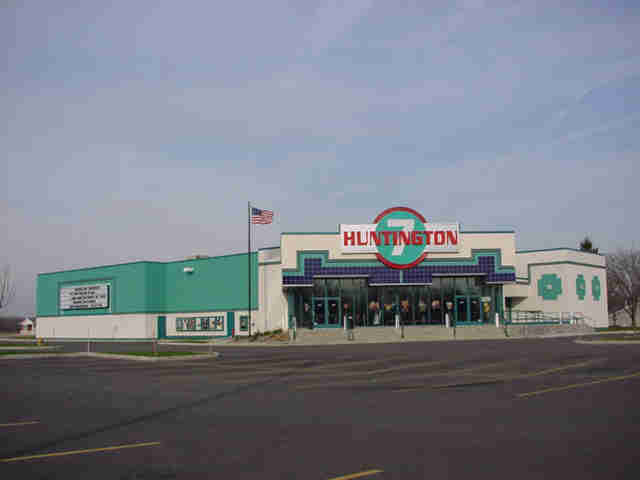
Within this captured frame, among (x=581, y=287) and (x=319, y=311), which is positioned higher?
(x=581, y=287)

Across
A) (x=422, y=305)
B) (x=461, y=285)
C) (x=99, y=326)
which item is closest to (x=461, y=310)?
(x=461, y=285)

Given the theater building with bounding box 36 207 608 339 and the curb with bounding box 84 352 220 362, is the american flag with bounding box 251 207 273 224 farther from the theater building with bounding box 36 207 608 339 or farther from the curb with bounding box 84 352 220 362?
the curb with bounding box 84 352 220 362

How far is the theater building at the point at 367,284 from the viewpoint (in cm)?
5350

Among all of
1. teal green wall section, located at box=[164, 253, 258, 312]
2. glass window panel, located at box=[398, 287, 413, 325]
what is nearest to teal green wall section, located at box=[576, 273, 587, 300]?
glass window panel, located at box=[398, 287, 413, 325]

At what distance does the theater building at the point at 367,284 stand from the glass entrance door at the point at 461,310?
0.29 feet

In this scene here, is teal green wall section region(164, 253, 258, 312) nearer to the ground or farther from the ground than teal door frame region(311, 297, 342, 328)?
farther from the ground

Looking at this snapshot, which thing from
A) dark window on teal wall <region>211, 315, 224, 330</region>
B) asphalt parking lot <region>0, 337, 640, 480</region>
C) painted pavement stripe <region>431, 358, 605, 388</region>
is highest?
dark window on teal wall <region>211, 315, 224, 330</region>

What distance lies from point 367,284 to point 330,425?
146ft

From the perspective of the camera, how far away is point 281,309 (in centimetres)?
5531

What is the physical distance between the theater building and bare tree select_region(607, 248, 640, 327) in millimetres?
19685

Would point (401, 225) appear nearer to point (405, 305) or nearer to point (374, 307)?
point (405, 305)

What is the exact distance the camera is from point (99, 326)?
218ft

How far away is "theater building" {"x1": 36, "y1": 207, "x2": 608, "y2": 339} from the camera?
53500 millimetres

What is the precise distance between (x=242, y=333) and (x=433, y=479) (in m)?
51.7
